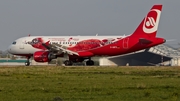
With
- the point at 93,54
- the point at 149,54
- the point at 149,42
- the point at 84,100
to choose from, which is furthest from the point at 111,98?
the point at 149,54

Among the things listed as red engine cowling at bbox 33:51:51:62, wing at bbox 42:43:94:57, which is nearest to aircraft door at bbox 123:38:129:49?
wing at bbox 42:43:94:57

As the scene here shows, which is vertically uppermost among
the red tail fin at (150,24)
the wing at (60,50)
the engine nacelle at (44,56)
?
the red tail fin at (150,24)

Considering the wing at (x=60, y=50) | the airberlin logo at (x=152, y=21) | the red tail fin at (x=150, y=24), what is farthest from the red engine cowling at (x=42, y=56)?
the airberlin logo at (x=152, y=21)

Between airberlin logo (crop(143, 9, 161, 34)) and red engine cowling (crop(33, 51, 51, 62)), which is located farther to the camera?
red engine cowling (crop(33, 51, 51, 62))

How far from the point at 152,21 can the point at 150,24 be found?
0.47m

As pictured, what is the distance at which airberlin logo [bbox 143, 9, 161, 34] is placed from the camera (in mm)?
58594

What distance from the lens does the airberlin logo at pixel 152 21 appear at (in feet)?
192

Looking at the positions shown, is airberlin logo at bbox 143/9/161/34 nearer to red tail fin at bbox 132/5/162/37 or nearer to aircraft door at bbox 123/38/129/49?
red tail fin at bbox 132/5/162/37

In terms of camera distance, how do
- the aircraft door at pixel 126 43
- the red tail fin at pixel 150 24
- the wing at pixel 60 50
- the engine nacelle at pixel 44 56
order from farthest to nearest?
the wing at pixel 60 50 → the engine nacelle at pixel 44 56 → the aircraft door at pixel 126 43 → the red tail fin at pixel 150 24

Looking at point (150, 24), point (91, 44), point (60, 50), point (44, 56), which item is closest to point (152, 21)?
point (150, 24)

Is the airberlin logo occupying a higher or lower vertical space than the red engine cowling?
higher

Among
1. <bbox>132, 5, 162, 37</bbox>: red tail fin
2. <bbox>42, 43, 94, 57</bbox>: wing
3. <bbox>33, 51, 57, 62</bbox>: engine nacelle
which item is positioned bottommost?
<bbox>33, 51, 57, 62</bbox>: engine nacelle

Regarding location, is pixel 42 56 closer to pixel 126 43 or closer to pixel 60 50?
pixel 60 50

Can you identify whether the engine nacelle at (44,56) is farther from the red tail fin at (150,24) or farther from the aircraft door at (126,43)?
the red tail fin at (150,24)
